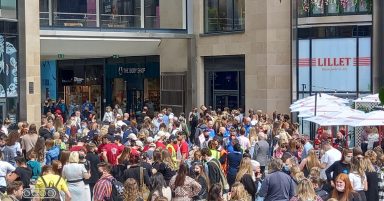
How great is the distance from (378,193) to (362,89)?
17944 mm

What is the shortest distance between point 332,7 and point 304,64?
105 inches

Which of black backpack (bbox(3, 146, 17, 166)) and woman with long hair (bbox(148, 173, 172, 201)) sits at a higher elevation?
black backpack (bbox(3, 146, 17, 166))

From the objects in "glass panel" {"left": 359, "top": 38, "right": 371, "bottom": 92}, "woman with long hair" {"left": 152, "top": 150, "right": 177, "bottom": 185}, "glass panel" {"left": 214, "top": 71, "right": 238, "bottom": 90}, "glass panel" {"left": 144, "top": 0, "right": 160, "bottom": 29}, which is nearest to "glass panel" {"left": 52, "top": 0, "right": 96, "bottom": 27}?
"glass panel" {"left": 144, "top": 0, "right": 160, "bottom": 29}

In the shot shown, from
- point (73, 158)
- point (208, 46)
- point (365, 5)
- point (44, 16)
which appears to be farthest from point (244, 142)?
point (44, 16)

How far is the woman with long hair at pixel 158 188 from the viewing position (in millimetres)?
11992

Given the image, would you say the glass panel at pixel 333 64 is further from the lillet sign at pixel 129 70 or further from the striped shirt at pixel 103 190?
the striped shirt at pixel 103 190

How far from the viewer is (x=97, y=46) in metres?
36.6

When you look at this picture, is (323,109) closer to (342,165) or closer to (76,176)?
(342,165)

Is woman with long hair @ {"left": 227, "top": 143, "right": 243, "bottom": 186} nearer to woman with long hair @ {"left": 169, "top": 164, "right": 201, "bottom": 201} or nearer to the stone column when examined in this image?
woman with long hair @ {"left": 169, "top": 164, "right": 201, "bottom": 201}

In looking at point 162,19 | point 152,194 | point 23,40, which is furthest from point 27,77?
point 152,194

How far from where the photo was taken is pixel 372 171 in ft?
42.1

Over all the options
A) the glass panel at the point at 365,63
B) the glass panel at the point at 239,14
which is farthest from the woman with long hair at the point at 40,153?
the glass panel at the point at 239,14

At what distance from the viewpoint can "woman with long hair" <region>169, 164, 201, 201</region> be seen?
12.1 m

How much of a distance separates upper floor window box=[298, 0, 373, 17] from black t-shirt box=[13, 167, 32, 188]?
1989 centimetres
